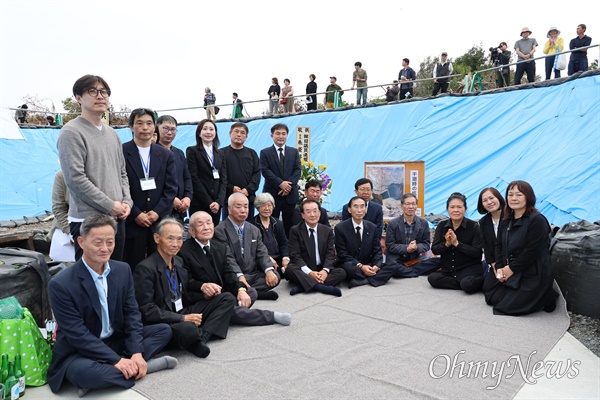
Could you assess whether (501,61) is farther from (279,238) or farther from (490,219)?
(279,238)

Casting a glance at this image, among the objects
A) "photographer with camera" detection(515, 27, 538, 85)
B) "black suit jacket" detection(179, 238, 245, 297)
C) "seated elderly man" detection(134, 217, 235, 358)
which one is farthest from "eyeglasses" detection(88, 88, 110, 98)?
"photographer with camera" detection(515, 27, 538, 85)

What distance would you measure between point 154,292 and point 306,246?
1.86 meters

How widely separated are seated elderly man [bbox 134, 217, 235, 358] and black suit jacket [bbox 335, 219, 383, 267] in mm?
1753

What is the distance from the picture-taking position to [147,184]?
3.24 metres

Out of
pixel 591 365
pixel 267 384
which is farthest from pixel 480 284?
pixel 267 384

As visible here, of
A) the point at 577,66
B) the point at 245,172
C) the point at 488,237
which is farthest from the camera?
the point at 577,66

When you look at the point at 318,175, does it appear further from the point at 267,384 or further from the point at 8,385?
the point at 8,385

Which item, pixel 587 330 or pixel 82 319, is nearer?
pixel 82 319

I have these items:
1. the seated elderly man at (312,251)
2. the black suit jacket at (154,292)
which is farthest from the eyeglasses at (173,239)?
the seated elderly man at (312,251)

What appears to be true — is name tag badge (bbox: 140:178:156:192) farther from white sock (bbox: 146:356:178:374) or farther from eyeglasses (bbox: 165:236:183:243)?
white sock (bbox: 146:356:178:374)

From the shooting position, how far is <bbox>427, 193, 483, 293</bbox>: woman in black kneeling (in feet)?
13.7

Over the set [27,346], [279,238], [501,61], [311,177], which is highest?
[501,61]

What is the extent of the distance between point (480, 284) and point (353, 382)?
2.21m

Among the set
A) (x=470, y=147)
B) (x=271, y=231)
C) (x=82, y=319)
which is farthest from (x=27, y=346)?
(x=470, y=147)
